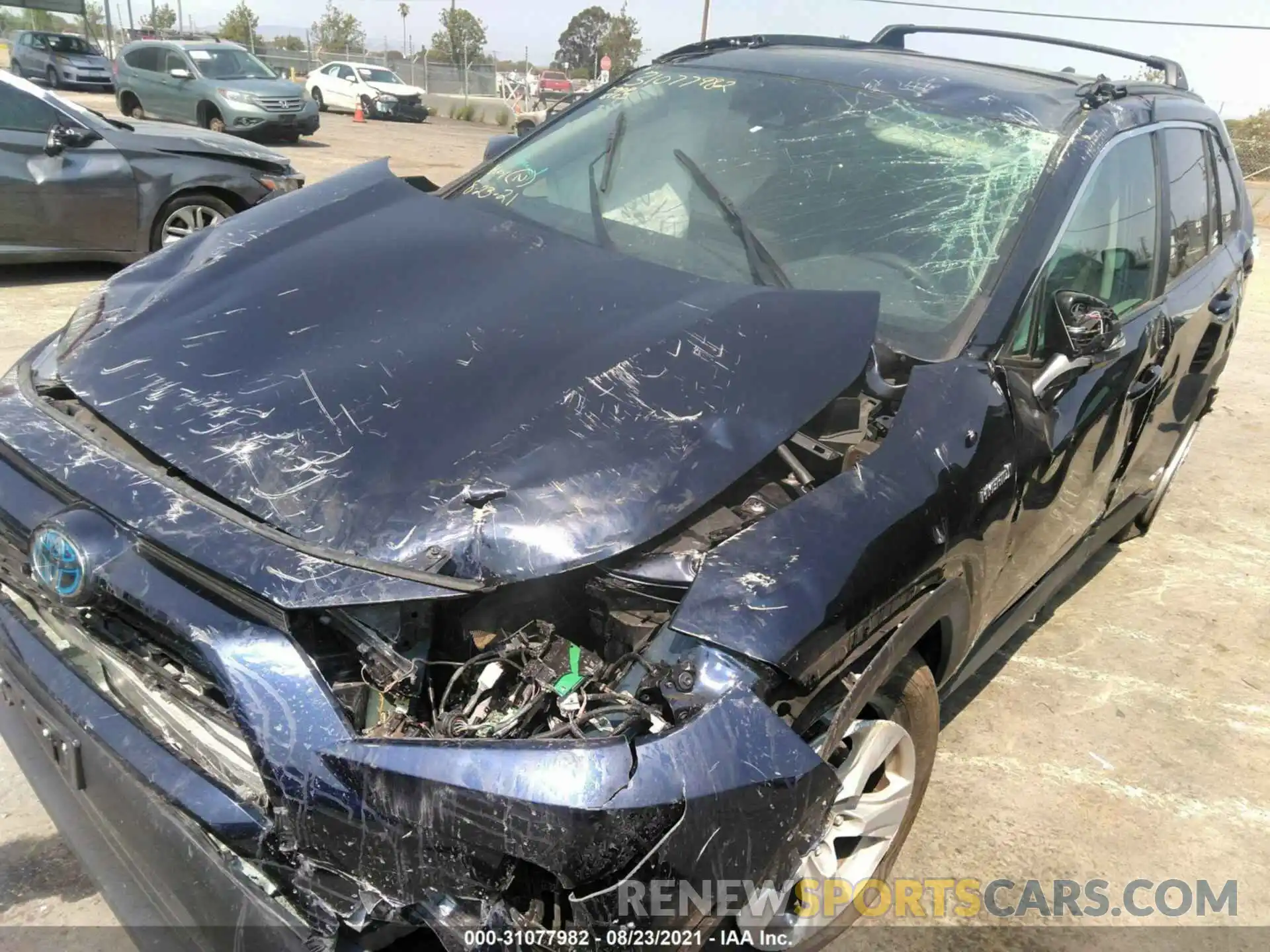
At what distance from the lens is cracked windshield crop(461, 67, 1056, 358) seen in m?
2.67

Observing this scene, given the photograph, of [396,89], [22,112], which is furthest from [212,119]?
[22,112]

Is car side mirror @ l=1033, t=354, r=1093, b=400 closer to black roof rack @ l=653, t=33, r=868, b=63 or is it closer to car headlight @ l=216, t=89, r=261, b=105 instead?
black roof rack @ l=653, t=33, r=868, b=63

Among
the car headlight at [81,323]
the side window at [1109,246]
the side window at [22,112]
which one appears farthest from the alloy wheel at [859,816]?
the side window at [22,112]

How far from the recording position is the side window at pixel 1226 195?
4.12m

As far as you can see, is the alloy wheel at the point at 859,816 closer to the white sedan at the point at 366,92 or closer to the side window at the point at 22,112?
the side window at the point at 22,112

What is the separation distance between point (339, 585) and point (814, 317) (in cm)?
131

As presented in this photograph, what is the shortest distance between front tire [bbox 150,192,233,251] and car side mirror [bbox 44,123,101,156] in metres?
0.64

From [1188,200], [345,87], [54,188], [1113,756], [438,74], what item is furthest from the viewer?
[438,74]

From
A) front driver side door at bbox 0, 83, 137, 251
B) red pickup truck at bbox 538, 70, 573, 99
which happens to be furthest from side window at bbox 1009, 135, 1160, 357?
red pickup truck at bbox 538, 70, 573, 99

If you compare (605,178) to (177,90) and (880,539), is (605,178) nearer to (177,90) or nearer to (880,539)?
(880,539)

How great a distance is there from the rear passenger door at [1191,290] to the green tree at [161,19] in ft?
217

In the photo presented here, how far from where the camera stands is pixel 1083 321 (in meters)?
2.52

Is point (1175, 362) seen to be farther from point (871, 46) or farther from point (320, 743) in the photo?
point (320, 743)

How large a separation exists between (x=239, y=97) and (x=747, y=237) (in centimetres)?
1730
